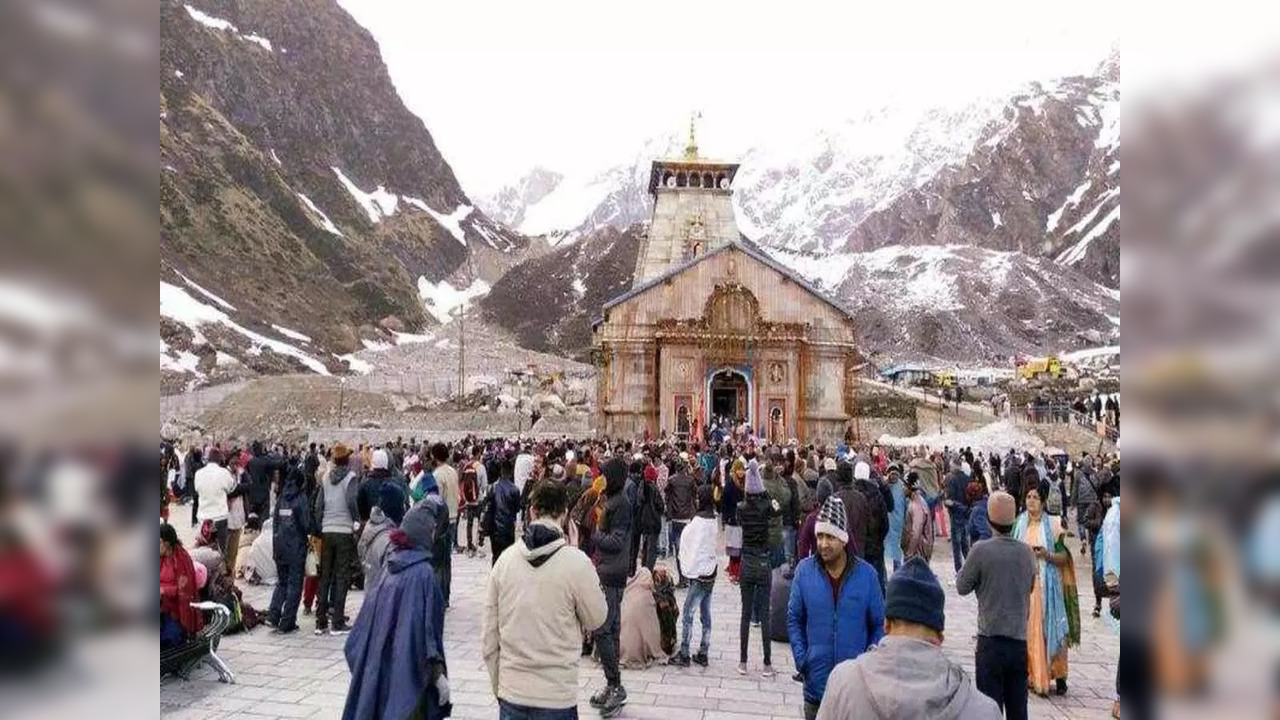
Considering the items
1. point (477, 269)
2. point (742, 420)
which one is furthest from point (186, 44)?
point (742, 420)

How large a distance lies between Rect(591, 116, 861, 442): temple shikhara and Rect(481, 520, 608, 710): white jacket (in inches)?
1214

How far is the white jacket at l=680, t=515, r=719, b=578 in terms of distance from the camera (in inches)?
304

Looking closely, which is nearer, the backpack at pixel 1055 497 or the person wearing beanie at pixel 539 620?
the person wearing beanie at pixel 539 620

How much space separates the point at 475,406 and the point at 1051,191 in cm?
12303

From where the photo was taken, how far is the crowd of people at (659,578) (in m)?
4.18

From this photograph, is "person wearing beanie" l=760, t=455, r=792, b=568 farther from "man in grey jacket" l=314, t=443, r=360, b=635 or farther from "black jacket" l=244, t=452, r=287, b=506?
"black jacket" l=244, t=452, r=287, b=506

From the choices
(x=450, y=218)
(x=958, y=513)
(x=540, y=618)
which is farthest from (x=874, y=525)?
(x=450, y=218)

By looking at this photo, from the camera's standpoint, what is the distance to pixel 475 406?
148 ft

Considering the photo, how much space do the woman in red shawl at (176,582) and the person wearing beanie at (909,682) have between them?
5.34 meters

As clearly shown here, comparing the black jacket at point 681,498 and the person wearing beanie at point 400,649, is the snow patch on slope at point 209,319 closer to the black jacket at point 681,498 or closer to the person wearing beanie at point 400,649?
the black jacket at point 681,498

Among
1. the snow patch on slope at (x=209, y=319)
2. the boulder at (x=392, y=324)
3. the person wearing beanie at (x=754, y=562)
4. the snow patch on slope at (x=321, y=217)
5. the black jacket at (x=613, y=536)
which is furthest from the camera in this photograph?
the snow patch on slope at (x=321, y=217)

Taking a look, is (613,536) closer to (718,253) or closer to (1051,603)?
(1051,603)

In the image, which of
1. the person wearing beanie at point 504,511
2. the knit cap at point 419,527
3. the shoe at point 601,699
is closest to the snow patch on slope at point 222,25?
the person wearing beanie at point 504,511

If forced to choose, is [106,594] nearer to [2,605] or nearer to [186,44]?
[2,605]
